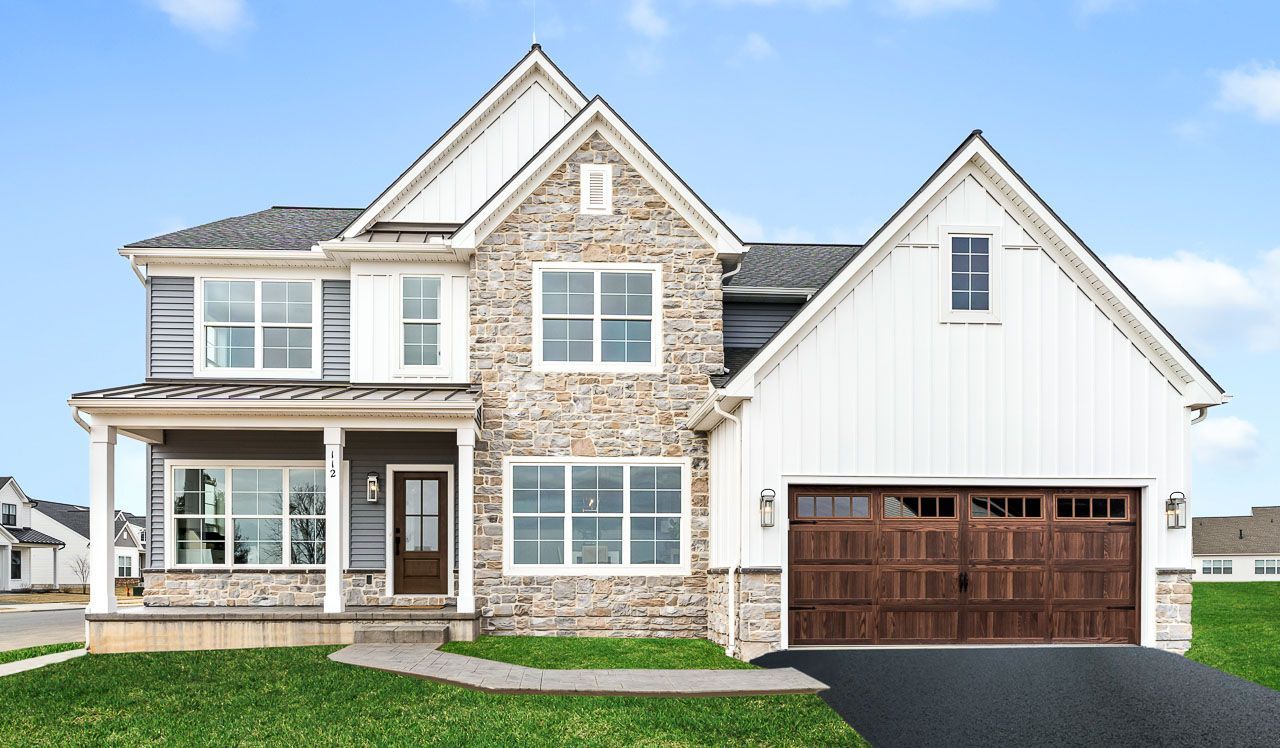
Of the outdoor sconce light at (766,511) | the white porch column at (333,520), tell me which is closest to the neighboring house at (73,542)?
the white porch column at (333,520)

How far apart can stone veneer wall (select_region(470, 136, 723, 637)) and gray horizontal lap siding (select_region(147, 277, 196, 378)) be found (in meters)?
5.27

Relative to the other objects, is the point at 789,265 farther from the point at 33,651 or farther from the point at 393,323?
the point at 33,651

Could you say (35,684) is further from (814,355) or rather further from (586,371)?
(814,355)

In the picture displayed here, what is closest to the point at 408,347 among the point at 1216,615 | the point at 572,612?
the point at 572,612

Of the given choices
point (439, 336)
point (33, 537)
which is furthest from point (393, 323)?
point (33, 537)

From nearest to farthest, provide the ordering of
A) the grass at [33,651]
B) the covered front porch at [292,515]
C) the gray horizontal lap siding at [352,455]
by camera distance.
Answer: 1. the grass at [33,651]
2. the covered front porch at [292,515]
3. the gray horizontal lap siding at [352,455]

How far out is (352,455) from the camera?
16469 millimetres

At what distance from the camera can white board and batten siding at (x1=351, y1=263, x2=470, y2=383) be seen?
1623 centimetres

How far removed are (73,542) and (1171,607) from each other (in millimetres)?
54585

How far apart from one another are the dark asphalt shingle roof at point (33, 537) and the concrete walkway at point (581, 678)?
43.6 meters

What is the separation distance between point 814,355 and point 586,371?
3880 millimetres

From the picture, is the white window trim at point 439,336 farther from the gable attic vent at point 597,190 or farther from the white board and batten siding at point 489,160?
the gable attic vent at point 597,190

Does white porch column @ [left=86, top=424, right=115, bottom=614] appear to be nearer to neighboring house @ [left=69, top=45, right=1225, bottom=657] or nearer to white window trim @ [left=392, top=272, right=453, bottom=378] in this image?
neighboring house @ [left=69, top=45, right=1225, bottom=657]

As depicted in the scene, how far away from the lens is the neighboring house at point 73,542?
51219 mm
